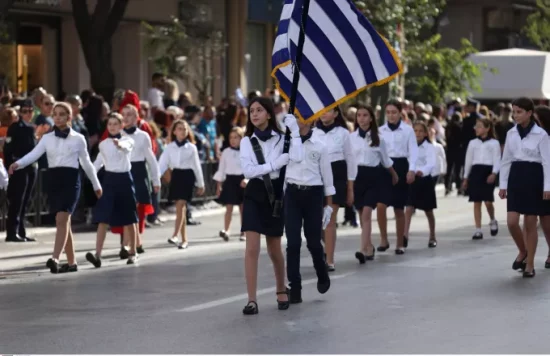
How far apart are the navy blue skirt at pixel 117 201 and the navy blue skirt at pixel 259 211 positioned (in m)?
4.32

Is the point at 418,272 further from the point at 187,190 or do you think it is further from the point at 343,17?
the point at 187,190

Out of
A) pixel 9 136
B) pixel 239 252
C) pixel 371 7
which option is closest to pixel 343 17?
pixel 239 252

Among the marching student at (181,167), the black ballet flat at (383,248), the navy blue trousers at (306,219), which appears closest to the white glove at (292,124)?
the navy blue trousers at (306,219)

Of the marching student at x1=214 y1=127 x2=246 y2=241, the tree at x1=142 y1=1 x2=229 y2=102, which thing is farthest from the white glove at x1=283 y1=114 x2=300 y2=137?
the tree at x1=142 y1=1 x2=229 y2=102

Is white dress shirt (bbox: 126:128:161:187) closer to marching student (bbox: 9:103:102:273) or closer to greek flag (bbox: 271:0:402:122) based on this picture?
marching student (bbox: 9:103:102:273)

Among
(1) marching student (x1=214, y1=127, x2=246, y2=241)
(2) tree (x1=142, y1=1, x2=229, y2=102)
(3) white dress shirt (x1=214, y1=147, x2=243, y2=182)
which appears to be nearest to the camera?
(1) marching student (x1=214, y1=127, x2=246, y2=241)

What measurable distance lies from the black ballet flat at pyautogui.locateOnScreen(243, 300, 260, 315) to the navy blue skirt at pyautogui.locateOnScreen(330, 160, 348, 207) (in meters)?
4.07

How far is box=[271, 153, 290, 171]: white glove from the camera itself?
11609mm

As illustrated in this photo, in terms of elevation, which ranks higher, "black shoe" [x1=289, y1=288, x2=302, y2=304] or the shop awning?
the shop awning

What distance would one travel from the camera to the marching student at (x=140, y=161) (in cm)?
1689

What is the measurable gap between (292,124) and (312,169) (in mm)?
875

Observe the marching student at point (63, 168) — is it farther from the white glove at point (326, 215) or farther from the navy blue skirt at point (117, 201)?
the white glove at point (326, 215)

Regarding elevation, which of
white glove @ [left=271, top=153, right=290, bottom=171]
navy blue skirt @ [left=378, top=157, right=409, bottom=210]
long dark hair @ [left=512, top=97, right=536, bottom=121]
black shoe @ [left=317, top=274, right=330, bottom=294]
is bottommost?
black shoe @ [left=317, top=274, right=330, bottom=294]

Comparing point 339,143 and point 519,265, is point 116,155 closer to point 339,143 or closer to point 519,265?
point 339,143
